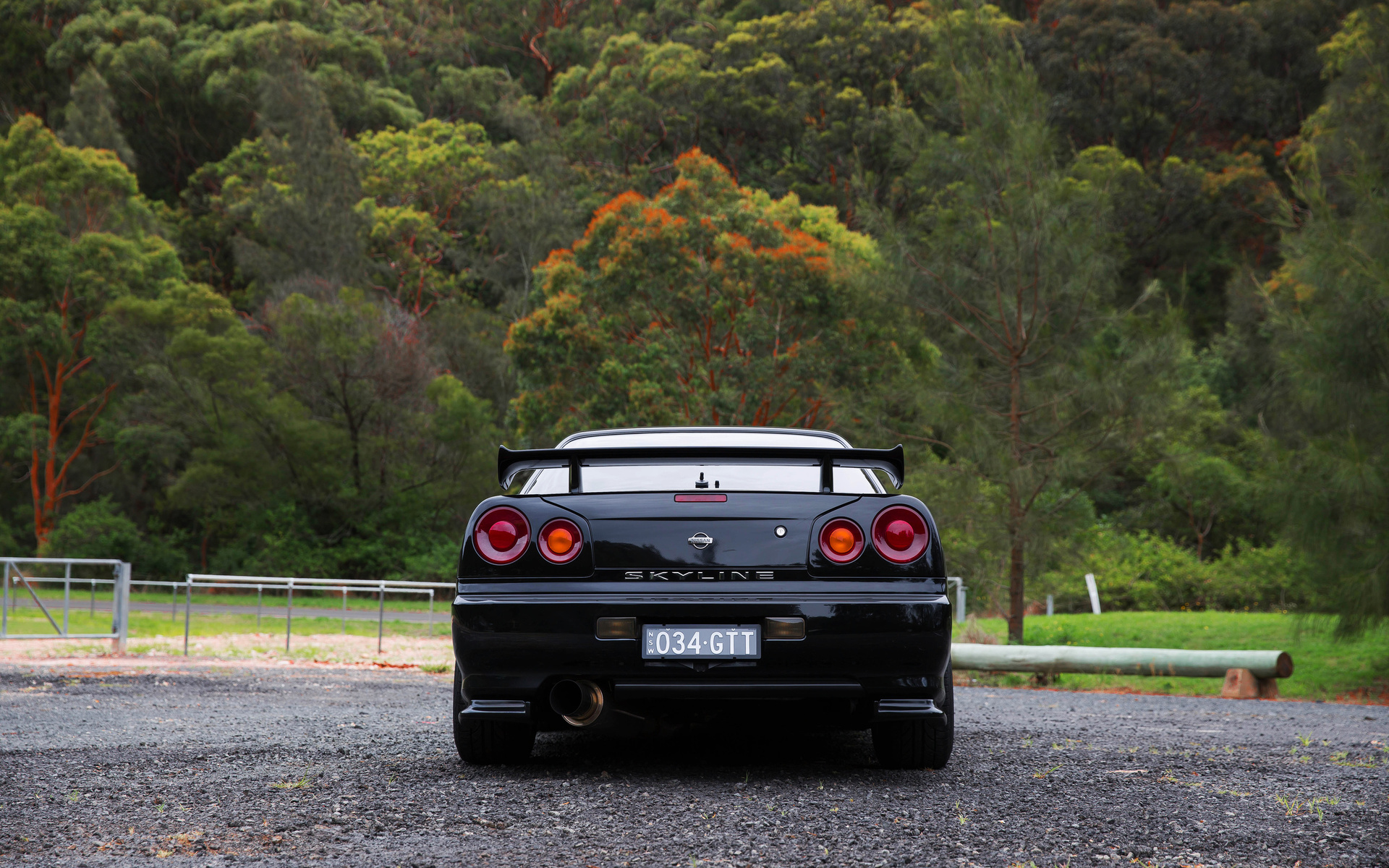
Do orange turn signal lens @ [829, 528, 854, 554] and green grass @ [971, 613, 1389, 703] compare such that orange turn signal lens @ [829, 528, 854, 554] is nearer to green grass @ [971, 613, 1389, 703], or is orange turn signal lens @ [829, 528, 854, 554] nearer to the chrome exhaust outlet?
the chrome exhaust outlet

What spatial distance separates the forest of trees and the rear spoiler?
30.8 ft

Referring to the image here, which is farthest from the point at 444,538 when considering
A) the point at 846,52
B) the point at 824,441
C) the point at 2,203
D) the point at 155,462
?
the point at 824,441

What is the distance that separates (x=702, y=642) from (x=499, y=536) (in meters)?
0.82

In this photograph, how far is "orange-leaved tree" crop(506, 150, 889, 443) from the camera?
1050 inches

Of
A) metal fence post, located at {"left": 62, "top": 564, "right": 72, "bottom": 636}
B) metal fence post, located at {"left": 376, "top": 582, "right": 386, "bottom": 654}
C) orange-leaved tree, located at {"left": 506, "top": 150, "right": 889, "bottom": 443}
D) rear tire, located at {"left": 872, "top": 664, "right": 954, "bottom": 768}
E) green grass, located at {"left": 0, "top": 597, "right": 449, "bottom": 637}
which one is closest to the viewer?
rear tire, located at {"left": 872, "top": 664, "right": 954, "bottom": 768}

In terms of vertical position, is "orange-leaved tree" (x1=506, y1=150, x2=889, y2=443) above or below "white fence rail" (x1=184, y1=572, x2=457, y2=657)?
above

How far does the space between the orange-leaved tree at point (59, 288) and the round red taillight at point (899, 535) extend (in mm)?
34283

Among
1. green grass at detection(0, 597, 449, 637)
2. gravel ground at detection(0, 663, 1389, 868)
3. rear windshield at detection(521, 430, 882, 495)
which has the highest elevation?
rear windshield at detection(521, 430, 882, 495)

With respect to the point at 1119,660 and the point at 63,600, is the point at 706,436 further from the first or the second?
the point at 63,600

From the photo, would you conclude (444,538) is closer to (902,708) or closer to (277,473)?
(277,473)

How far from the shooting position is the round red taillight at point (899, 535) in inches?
169

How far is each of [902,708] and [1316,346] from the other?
1057 cm

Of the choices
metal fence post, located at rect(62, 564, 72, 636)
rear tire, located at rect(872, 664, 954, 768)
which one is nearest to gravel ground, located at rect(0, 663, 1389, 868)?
rear tire, located at rect(872, 664, 954, 768)

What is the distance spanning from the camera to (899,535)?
4312 mm
